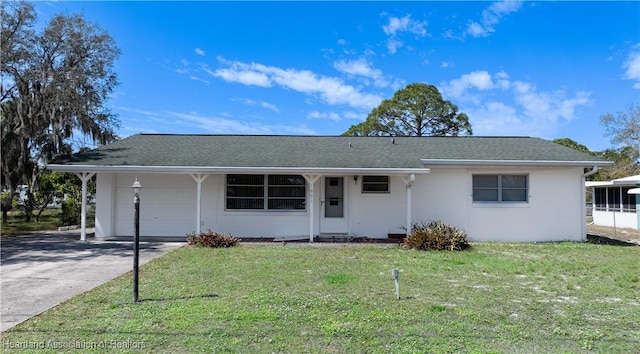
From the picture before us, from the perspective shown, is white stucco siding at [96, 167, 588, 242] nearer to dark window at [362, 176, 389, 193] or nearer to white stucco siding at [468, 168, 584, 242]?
white stucco siding at [468, 168, 584, 242]

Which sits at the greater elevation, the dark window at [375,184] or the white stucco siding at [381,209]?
the dark window at [375,184]

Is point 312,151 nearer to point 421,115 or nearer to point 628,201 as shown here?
point 628,201

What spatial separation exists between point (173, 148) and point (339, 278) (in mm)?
9084

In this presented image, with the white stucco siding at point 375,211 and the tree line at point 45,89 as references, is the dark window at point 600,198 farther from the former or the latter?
the tree line at point 45,89

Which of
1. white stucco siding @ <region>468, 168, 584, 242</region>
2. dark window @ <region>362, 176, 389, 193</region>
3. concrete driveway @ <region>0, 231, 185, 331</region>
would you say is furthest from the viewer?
dark window @ <region>362, 176, 389, 193</region>

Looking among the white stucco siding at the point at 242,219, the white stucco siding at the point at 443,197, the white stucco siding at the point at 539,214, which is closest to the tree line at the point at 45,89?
the white stucco siding at the point at 242,219

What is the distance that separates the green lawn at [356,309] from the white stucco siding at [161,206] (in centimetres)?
414

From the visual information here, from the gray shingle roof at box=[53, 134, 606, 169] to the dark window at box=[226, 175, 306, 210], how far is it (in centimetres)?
73

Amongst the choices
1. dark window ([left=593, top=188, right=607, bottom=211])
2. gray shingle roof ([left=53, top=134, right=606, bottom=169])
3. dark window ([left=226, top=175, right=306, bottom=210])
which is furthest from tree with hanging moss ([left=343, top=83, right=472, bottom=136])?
dark window ([left=226, top=175, right=306, bottom=210])

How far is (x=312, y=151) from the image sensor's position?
13.0 meters

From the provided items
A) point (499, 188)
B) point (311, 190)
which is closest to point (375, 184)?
point (311, 190)

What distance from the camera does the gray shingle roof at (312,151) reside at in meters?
11.5

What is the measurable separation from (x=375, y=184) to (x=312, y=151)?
2486 millimetres

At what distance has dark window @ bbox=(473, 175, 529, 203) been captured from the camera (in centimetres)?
1209
